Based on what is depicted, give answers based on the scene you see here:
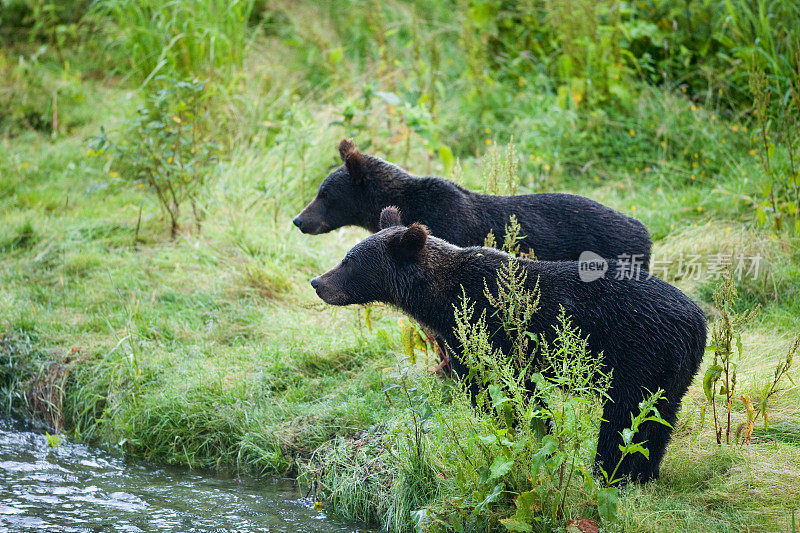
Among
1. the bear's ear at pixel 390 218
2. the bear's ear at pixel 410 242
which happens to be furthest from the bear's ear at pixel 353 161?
the bear's ear at pixel 410 242

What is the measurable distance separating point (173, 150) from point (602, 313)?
19.8 feet

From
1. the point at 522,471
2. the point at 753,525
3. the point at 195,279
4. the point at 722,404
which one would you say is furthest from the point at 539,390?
the point at 195,279

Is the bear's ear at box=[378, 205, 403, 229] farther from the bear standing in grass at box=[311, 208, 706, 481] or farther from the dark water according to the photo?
the dark water

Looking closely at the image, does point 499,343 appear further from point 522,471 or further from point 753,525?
point 753,525

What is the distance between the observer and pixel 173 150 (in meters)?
8.77

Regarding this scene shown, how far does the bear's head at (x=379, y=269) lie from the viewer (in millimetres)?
4684

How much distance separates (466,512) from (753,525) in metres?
1.35

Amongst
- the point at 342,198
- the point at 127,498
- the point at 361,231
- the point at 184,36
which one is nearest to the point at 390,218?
the point at 342,198

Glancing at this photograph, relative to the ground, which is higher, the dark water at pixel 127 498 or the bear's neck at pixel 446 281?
the bear's neck at pixel 446 281

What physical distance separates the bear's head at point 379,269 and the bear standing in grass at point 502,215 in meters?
0.71

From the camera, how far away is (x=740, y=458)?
4234 mm

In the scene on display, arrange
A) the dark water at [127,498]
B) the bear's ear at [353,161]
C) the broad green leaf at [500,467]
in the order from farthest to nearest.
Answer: the bear's ear at [353,161] → the dark water at [127,498] → the broad green leaf at [500,467]

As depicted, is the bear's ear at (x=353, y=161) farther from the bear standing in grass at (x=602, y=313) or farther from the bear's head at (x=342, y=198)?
the bear standing in grass at (x=602, y=313)

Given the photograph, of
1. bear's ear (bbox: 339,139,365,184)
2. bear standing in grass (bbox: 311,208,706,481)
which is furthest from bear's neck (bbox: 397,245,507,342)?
bear's ear (bbox: 339,139,365,184)
